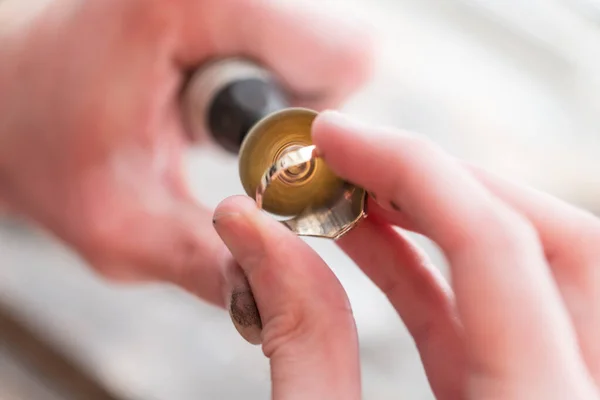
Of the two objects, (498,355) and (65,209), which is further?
(65,209)

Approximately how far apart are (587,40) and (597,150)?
0.14 m

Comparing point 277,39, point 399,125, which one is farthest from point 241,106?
point 399,125

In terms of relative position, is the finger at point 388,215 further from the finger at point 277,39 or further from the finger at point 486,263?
the finger at point 277,39

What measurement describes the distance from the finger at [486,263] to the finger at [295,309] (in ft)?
0.21

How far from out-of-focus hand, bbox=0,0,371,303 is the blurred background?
7 centimetres

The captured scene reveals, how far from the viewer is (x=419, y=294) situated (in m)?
0.41

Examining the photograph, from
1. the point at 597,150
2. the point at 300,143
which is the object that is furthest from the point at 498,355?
the point at 597,150

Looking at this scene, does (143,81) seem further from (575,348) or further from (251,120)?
(575,348)

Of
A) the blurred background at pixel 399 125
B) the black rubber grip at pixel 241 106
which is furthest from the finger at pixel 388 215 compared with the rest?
the blurred background at pixel 399 125

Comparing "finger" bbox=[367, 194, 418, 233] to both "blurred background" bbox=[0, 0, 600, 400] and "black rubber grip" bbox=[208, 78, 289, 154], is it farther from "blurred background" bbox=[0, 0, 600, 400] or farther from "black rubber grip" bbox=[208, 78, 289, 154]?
"blurred background" bbox=[0, 0, 600, 400]

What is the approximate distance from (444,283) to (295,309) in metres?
0.12

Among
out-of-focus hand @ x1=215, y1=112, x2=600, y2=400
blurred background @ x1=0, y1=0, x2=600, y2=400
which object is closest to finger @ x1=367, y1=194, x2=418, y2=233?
out-of-focus hand @ x1=215, y1=112, x2=600, y2=400

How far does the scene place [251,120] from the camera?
0.47m

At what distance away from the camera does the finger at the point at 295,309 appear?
1.04 ft
